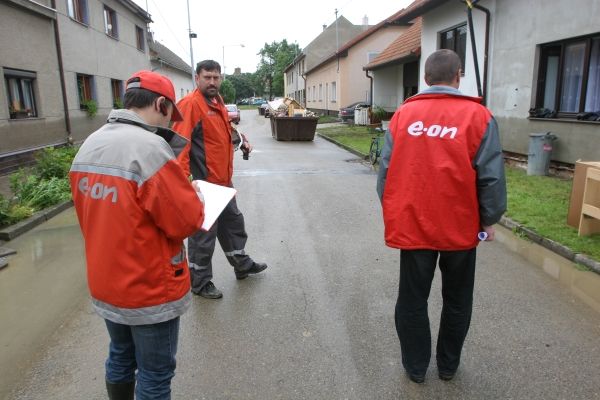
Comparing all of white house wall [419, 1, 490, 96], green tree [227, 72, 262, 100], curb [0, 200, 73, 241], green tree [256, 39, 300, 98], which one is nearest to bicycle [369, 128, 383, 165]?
white house wall [419, 1, 490, 96]

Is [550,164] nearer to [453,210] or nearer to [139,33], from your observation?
[453,210]

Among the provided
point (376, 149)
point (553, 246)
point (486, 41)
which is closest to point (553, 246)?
point (553, 246)

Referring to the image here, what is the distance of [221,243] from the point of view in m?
4.64

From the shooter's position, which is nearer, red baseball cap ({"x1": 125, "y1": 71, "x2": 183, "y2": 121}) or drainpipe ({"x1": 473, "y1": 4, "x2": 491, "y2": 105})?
red baseball cap ({"x1": 125, "y1": 71, "x2": 183, "y2": 121})

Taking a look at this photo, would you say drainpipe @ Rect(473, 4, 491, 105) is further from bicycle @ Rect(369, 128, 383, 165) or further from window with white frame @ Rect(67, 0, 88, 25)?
window with white frame @ Rect(67, 0, 88, 25)

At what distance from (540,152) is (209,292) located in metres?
7.84

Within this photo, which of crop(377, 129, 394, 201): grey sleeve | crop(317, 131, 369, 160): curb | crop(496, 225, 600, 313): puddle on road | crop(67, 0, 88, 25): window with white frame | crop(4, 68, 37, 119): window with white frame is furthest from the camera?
crop(67, 0, 88, 25): window with white frame

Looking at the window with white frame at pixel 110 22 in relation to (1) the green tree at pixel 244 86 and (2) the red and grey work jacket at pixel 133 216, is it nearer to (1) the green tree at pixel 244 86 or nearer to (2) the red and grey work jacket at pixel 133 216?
(2) the red and grey work jacket at pixel 133 216

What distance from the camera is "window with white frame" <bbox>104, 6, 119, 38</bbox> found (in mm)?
19362

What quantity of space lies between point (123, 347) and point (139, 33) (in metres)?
24.5

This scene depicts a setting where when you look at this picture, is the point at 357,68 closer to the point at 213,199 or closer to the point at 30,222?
the point at 30,222

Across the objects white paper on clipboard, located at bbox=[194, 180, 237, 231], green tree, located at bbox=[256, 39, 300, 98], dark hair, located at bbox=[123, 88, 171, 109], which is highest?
green tree, located at bbox=[256, 39, 300, 98]

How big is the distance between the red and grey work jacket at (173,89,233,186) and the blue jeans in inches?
76.5

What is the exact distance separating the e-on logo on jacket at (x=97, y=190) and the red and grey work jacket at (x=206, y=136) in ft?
6.48
